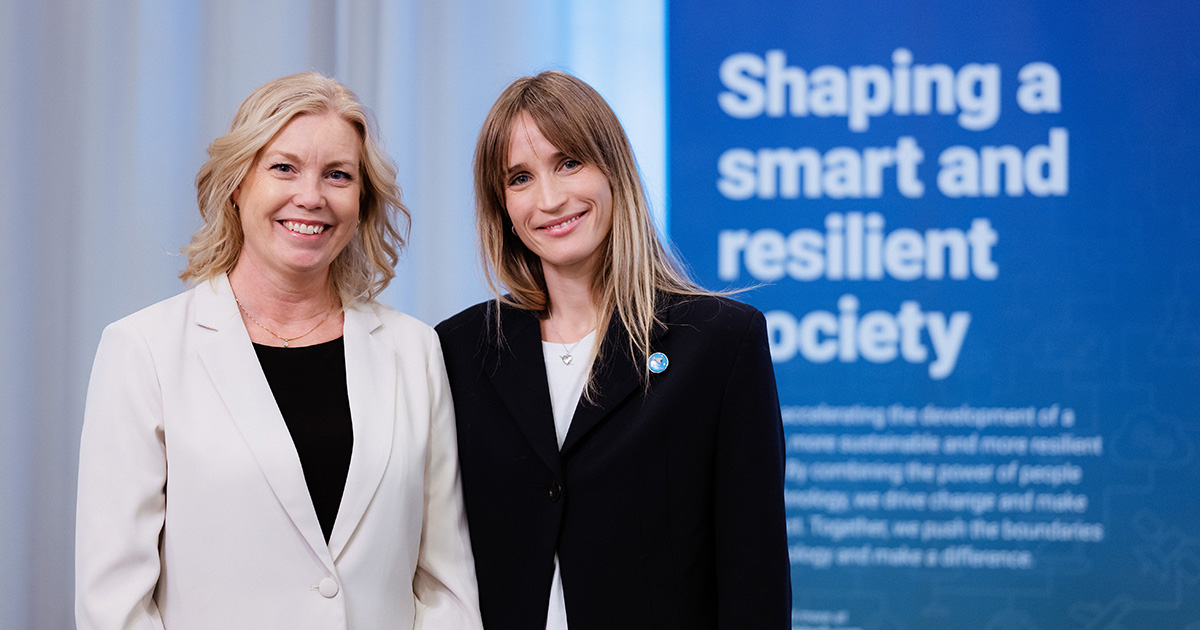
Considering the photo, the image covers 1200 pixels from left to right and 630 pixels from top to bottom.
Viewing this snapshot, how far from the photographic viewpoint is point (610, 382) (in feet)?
5.46

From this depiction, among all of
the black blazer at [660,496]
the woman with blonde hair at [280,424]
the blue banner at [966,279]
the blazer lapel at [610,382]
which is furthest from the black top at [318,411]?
the blue banner at [966,279]

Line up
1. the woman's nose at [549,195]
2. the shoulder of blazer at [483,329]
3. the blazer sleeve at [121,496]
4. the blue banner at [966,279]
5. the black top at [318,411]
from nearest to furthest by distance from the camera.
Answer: the blazer sleeve at [121,496] → the black top at [318,411] → the woman's nose at [549,195] → the shoulder of blazer at [483,329] → the blue banner at [966,279]

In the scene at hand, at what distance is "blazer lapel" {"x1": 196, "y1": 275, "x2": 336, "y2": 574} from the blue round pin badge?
0.62 meters

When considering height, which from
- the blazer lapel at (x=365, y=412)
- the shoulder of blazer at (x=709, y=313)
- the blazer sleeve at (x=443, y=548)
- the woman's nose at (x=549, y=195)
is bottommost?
the blazer sleeve at (x=443, y=548)

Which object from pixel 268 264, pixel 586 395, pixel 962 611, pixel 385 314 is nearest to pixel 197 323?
pixel 268 264

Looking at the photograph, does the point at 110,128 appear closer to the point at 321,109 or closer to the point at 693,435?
the point at 321,109

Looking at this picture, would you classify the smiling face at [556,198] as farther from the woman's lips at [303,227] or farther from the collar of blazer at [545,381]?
the woman's lips at [303,227]

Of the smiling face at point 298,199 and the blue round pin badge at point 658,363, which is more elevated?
the smiling face at point 298,199

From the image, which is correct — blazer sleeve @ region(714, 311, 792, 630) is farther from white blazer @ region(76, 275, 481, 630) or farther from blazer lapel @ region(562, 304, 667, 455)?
white blazer @ region(76, 275, 481, 630)

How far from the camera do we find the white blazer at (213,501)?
1481 millimetres

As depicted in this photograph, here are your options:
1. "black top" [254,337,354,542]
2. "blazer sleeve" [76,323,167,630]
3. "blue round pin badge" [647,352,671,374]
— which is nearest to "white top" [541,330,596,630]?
"blue round pin badge" [647,352,671,374]

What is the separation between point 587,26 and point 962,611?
2.45 m

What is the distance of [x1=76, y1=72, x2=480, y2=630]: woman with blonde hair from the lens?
1496mm

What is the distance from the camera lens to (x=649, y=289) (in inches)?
68.4
